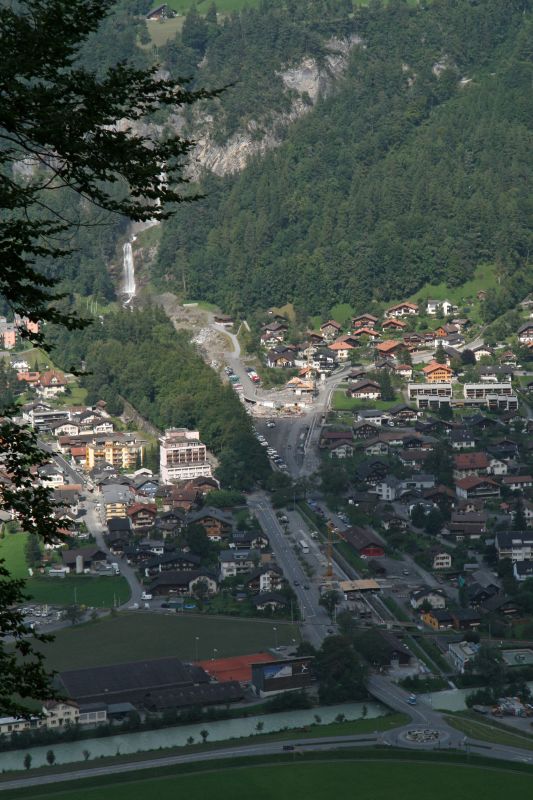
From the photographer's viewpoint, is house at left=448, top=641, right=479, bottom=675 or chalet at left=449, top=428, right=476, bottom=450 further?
chalet at left=449, top=428, right=476, bottom=450

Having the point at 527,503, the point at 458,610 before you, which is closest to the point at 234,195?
the point at 527,503

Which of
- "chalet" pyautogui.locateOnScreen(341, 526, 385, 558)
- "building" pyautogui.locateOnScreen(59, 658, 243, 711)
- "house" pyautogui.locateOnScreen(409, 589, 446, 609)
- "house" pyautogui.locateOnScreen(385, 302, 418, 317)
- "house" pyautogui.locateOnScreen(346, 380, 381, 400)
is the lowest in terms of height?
"building" pyautogui.locateOnScreen(59, 658, 243, 711)

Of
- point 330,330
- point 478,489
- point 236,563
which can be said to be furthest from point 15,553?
point 330,330

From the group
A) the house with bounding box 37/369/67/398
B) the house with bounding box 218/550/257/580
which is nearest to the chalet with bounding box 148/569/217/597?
the house with bounding box 218/550/257/580

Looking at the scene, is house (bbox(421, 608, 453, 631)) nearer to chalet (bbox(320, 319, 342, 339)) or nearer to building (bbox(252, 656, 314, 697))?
building (bbox(252, 656, 314, 697))

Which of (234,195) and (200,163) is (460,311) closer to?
(234,195)

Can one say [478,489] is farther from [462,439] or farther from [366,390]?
[366,390]

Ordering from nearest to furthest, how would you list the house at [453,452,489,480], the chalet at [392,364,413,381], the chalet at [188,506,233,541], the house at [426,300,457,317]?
1. the chalet at [188,506,233,541]
2. the house at [453,452,489,480]
3. the chalet at [392,364,413,381]
4. the house at [426,300,457,317]
